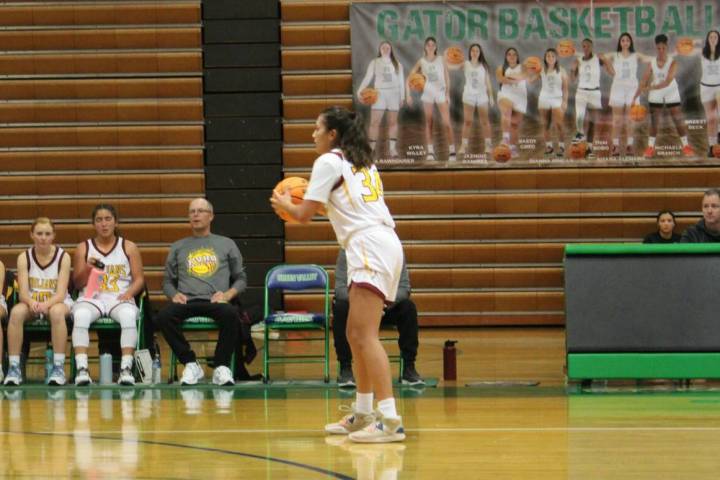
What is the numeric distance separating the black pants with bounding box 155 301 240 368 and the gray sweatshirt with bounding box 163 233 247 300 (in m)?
0.20

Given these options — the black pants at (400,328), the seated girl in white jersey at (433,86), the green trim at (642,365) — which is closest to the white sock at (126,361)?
the black pants at (400,328)

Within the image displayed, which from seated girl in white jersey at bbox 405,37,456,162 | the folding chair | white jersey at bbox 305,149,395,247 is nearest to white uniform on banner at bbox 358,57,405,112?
seated girl in white jersey at bbox 405,37,456,162

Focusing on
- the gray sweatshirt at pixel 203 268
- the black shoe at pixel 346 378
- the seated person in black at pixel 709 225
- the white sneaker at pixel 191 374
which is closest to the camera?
the black shoe at pixel 346 378

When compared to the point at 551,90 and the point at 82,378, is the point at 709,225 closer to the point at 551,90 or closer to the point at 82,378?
the point at 551,90

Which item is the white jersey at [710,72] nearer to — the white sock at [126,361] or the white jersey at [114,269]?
the white jersey at [114,269]

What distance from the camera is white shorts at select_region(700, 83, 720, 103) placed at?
12648 millimetres

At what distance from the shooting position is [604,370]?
325 inches

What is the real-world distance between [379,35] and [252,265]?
277 centimetres

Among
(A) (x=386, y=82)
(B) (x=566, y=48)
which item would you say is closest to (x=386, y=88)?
(A) (x=386, y=82)

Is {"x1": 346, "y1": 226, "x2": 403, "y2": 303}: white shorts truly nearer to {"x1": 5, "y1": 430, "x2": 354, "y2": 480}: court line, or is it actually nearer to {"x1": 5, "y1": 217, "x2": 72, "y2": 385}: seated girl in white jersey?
{"x1": 5, "y1": 430, "x2": 354, "y2": 480}: court line

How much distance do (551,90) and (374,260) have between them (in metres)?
7.12

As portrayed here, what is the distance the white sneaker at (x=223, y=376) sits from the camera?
873 cm

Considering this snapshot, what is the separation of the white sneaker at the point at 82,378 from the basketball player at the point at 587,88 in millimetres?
6152

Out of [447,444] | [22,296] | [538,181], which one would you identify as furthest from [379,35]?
[447,444]
